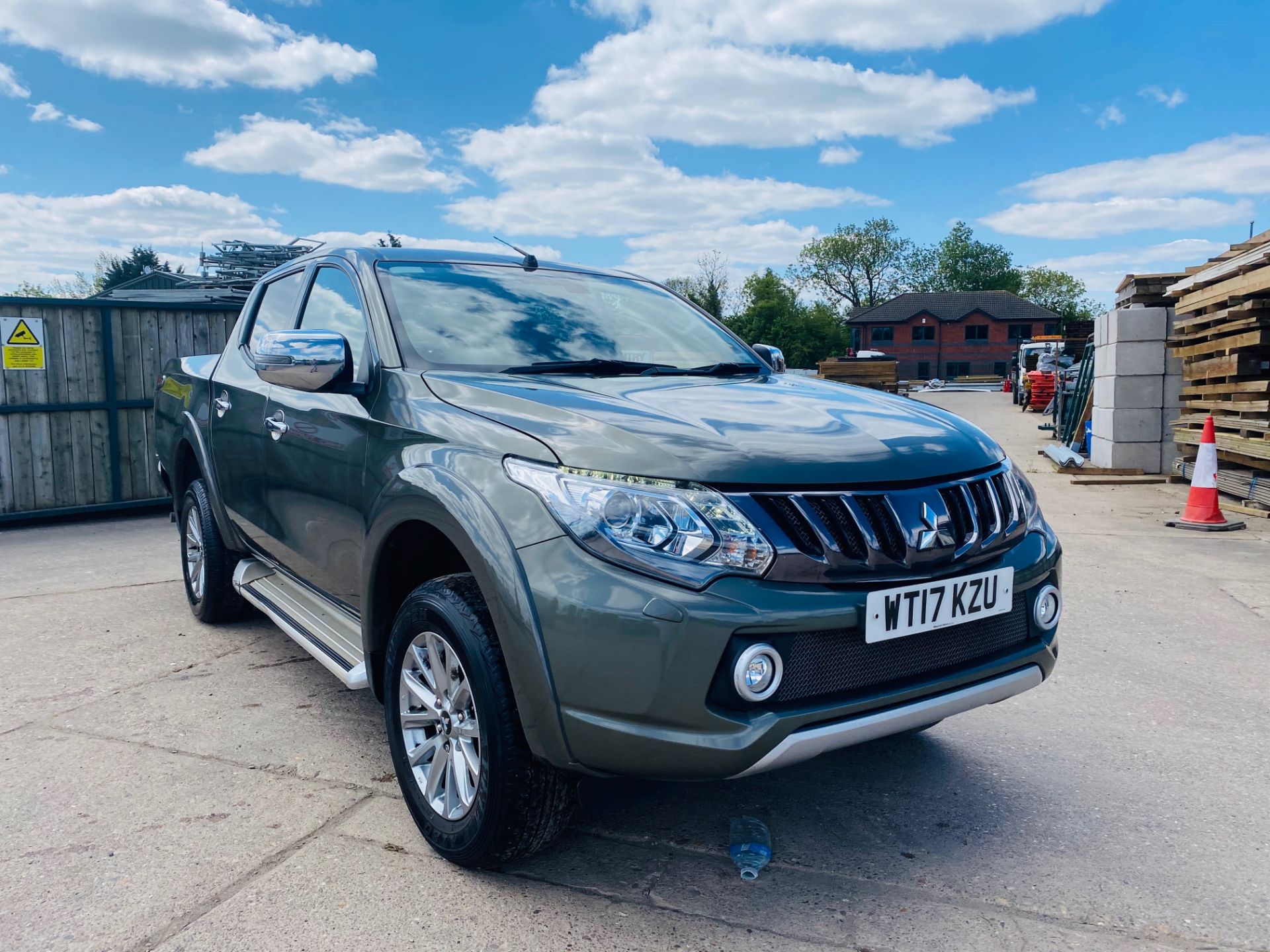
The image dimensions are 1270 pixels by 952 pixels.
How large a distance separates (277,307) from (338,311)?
0.93 m

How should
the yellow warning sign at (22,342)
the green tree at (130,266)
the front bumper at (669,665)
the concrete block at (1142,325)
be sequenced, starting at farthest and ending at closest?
the green tree at (130,266) < the concrete block at (1142,325) < the yellow warning sign at (22,342) < the front bumper at (669,665)

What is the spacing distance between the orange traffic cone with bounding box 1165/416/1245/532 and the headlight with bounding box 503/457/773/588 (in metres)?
6.93

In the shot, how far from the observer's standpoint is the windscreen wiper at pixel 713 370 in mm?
3234

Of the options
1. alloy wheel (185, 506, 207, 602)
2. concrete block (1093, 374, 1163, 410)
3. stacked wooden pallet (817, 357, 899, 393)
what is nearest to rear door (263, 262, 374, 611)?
alloy wheel (185, 506, 207, 602)

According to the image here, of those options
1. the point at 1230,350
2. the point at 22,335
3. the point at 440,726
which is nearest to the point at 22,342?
the point at 22,335

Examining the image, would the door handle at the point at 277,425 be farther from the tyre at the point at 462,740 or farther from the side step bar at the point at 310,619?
the tyre at the point at 462,740

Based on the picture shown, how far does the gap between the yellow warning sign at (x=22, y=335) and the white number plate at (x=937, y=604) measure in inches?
346

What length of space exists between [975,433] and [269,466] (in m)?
2.53

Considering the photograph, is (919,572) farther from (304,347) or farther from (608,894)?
(304,347)

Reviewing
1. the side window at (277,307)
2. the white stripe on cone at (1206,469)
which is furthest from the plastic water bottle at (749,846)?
the white stripe on cone at (1206,469)

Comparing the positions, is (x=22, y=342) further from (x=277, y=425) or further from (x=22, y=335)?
(x=277, y=425)

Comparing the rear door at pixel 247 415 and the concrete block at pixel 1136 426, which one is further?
the concrete block at pixel 1136 426

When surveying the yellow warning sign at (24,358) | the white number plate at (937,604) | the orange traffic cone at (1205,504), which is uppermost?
the yellow warning sign at (24,358)

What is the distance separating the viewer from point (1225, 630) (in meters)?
4.80
